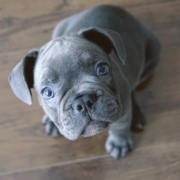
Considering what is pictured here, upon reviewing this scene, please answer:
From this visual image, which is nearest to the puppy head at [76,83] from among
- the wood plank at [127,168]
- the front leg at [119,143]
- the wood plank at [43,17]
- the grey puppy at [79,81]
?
the grey puppy at [79,81]

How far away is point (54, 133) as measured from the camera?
2223mm

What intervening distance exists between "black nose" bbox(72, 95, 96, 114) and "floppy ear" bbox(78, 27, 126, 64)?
270 millimetres

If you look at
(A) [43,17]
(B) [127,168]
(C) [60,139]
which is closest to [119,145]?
(B) [127,168]

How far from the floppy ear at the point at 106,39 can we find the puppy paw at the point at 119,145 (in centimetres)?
63

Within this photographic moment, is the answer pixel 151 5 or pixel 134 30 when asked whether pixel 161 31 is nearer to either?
pixel 151 5

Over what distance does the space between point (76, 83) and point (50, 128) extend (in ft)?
2.48

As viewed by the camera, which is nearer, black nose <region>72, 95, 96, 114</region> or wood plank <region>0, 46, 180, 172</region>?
black nose <region>72, 95, 96, 114</region>

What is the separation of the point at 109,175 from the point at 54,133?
43 centimetres

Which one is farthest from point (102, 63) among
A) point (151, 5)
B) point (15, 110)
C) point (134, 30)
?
point (151, 5)

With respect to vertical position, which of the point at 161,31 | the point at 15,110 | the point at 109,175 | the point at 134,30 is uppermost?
the point at 134,30

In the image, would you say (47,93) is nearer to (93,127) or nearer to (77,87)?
(77,87)

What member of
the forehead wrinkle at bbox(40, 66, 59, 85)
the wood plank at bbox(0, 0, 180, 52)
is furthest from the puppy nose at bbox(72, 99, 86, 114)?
the wood plank at bbox(0, 0, 180, 52)

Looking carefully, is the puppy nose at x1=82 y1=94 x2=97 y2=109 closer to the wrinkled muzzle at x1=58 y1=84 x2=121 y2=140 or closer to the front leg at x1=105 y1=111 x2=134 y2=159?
the wrinkled muzzle at x1=58 y1=84 x2=121 y2=140

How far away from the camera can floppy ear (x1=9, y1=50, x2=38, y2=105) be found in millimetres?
1597
